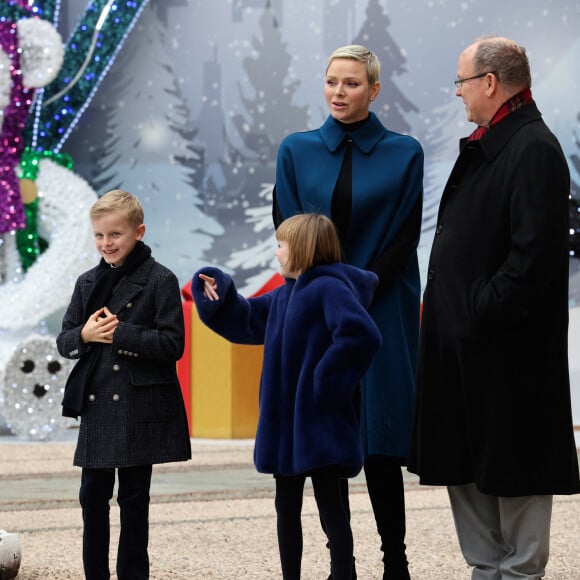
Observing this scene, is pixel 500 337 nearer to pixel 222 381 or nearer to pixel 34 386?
pixel 222 381

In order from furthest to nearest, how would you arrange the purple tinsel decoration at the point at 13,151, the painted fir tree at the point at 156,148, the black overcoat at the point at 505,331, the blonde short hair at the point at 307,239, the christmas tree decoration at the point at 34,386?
the painted fir tree at the point at 156,148
the purple tinsel decoration at the point at 13,151
the christmas tree decoration at the point at 34,386
the blonde short hair at the point at 307,239
the black overcoat at the point at 505,331

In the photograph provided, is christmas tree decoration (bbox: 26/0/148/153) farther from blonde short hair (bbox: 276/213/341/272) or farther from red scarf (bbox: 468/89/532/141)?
red scarf (bbox: 468/89/532/141)

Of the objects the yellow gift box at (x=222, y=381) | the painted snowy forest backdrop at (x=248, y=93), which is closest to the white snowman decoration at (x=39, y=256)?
the yellow gift box at (x=222, y=381)

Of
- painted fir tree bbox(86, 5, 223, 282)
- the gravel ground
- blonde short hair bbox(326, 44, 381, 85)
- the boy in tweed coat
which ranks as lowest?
the gravel ground

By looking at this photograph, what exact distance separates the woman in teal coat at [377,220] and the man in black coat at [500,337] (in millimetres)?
264

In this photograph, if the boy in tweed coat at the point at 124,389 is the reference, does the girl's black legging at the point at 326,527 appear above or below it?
below

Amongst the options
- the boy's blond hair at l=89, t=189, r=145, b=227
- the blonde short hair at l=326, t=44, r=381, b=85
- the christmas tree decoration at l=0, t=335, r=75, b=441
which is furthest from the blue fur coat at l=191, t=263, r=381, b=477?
the christmas tree decoration at l=0, t=335, r=75, b=441

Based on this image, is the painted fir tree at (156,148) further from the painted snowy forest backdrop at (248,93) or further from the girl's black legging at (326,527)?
the girl's black legging at (326,527)

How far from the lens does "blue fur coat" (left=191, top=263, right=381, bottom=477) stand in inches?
98.8

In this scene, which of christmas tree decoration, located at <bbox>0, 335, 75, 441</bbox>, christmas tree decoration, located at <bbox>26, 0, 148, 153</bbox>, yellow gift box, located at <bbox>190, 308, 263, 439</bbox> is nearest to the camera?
yellow gift box, located at <bbox>190, 308, 263, 439</bbox>

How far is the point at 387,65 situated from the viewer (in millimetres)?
8336

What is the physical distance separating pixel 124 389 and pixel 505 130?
42.7 inches

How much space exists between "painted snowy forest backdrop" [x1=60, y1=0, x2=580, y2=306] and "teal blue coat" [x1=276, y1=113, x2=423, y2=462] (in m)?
5.34

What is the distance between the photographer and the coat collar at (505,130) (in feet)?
8.16
